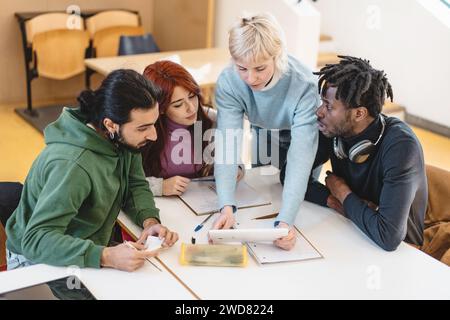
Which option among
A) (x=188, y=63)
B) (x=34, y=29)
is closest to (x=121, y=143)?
(x=188, y=63)

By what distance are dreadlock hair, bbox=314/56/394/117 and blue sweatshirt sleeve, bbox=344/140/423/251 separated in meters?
0.17

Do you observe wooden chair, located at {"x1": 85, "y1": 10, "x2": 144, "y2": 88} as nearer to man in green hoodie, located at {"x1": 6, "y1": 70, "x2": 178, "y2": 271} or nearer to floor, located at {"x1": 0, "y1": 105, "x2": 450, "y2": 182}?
floor, located at {"x1": 0, "y1": 105, "x2": 450, "y2": 182}

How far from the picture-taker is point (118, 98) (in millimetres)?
1870

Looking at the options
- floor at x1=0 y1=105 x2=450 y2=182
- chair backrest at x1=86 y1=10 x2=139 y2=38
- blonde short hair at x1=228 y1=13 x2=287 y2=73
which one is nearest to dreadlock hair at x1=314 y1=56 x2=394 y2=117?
blonde short hair at x1=228 y1=13 x2=287 y2=73

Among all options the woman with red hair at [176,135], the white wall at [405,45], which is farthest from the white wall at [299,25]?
the woman with red hair at [176,135]

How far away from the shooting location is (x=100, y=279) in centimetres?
177

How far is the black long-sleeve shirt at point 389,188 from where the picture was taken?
203 centimetres

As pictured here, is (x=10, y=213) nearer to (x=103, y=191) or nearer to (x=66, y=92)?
(x=103, y=191)

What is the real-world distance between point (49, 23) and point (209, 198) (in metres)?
3.59

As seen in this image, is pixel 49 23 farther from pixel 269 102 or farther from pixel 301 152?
pixel 301 152

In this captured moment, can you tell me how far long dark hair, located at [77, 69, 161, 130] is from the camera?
1.87 m

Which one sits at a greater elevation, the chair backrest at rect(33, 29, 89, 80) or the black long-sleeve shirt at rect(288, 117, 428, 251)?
the black long-sleeve shirt at rect(288, 117, 428, 251)

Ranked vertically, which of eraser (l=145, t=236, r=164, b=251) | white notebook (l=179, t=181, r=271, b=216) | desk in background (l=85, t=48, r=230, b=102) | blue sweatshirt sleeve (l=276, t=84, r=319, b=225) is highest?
blue sweatshirt sleeve (l=276, t=84, r=319, b=225)
